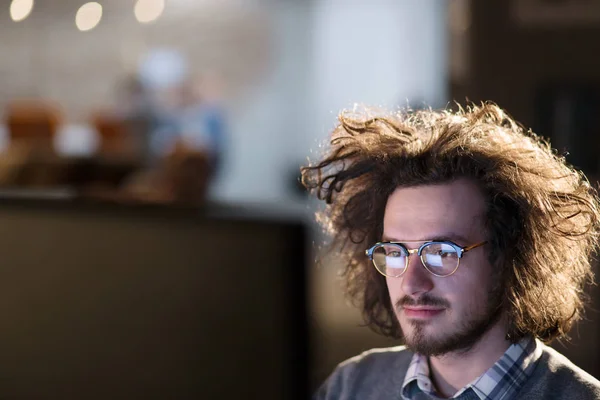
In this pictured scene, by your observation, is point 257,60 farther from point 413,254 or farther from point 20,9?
point 413,254

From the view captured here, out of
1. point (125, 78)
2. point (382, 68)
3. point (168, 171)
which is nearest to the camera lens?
point (168, 171)

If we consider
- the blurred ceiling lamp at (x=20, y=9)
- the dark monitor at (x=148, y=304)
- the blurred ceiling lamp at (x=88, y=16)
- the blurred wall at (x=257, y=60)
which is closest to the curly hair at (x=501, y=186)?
the dark monitor at (x=148, y=304)

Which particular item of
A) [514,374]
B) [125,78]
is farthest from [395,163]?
[125,78]

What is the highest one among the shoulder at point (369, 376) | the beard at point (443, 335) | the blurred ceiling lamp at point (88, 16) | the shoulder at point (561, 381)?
the blurred ceiling lamp at point (88, 16)

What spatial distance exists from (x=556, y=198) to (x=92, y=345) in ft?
1.70

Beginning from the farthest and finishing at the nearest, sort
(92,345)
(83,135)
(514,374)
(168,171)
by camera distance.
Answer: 1. (83,135)
2. (168,171)
3. (514,374)
4. (92,345)

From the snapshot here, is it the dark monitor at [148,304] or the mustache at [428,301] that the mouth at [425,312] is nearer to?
the mustache at [428,301]

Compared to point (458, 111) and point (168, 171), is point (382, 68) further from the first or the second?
point (458, 111)

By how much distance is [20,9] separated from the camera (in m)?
7.46

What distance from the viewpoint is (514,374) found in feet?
3.09

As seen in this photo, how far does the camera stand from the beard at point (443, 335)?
91 cm

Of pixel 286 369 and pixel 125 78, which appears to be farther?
pixel 125 78

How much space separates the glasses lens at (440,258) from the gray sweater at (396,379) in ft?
0.53

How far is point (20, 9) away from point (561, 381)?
7.28 meters
